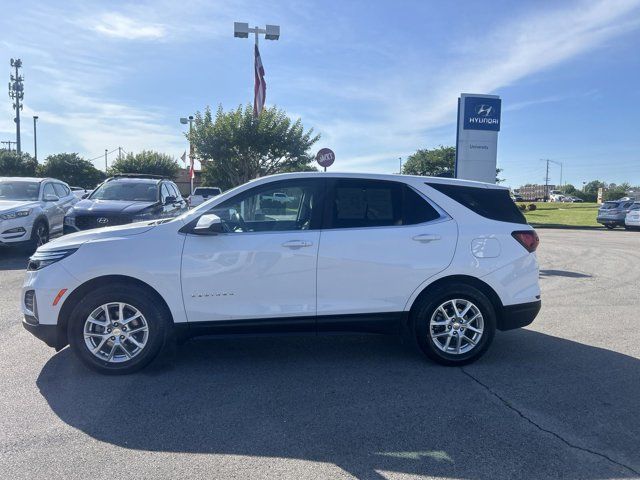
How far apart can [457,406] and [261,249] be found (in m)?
2.09

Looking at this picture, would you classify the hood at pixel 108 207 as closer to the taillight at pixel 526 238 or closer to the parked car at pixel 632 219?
the taillight at pixel 526 238

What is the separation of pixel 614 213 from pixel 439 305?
25.2 meters

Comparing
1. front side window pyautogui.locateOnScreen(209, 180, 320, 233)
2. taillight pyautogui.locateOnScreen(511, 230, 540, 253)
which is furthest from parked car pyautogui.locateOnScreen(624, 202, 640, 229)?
front side window pyautogui.locateOnScreen(209, 180, 320, 233)

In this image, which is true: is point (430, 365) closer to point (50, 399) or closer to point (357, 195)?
point (357, 195)

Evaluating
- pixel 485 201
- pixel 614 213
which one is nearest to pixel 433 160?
pixel 614 213

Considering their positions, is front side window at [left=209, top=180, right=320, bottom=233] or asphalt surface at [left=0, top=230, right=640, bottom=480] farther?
front side window at [left=209, top=180, right=320, bottom=233]

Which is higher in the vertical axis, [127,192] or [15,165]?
[15,165]

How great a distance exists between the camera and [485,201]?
5082mm

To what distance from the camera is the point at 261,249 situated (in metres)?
4.55

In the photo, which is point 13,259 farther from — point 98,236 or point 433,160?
point 433,160

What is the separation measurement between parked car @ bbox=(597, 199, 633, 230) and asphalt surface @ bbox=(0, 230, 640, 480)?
2297 cm

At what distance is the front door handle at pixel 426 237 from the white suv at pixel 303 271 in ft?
0.03

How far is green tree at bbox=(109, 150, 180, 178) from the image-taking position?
166 ft

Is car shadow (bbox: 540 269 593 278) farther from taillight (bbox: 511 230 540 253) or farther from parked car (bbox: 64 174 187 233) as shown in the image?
parked car (bbox: 64 174 187 233)
